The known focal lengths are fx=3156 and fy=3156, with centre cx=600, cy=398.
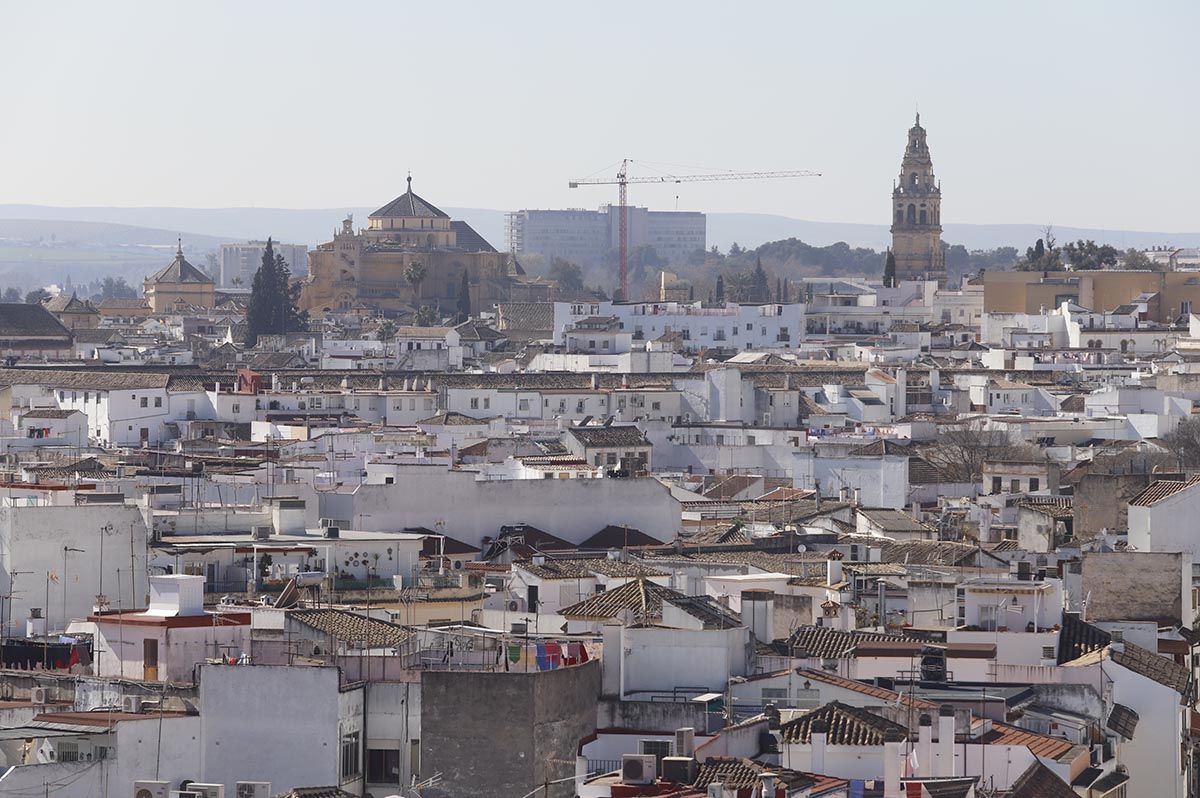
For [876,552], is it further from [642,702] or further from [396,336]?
[396,336]

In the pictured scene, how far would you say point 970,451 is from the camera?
56344 millimetres

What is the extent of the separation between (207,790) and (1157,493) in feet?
59.3

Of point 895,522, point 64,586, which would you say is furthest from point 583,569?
point 895,522

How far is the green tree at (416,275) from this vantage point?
400 feet

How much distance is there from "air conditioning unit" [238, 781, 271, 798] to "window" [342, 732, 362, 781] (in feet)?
2.95

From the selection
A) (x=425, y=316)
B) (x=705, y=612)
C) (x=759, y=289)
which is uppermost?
(x=759, y=289)

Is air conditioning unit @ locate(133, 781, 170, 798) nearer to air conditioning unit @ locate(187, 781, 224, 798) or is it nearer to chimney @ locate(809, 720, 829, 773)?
air conditioning unit @ locate(187, 781, 224, 798)

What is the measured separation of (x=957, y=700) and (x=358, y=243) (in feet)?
346

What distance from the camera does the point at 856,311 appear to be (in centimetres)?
10219

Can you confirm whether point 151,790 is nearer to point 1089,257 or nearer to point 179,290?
point 1089,257

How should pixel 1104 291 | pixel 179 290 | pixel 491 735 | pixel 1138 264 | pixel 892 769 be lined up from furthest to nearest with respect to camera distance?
pixel 179 290
pixel 1138 264
pixel 1104 291
pixel 491 735
pixel 892 769

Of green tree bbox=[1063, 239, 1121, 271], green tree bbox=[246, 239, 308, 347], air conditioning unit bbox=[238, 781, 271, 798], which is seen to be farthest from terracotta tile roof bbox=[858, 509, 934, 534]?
green tree bbox=[1063, 239, 1121, 271]

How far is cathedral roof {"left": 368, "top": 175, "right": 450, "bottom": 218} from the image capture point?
13625cm

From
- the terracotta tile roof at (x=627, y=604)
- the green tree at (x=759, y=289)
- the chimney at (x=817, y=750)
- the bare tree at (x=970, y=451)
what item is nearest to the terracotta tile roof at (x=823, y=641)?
the terracotta tile roof at (x=627, y=604)
